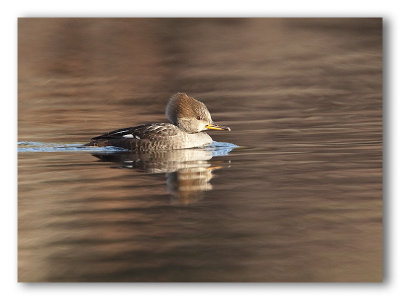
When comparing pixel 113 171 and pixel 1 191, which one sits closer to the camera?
pixel 1 191

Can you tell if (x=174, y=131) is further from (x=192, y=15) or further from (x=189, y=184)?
(x=192, y=15)

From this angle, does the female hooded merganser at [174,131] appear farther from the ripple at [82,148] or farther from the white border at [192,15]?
the white border at [192,15]

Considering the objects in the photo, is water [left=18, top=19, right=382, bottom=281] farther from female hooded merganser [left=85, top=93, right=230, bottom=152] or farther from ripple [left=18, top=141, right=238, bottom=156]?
female hooded merganser [left=85, top=93, right=230, bottom=152]

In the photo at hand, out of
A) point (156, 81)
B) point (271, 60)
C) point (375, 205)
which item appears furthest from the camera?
point (156, 81)

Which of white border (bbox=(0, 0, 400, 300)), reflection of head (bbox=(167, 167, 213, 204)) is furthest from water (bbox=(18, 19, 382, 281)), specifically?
white border (bbox=(0, 0, 400, 300))

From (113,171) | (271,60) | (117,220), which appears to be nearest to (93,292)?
(117,220)

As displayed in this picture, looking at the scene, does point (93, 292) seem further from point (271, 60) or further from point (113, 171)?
point (271, 60)

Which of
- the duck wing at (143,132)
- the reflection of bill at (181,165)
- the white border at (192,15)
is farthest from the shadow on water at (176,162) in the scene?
the white border at (192,15)
